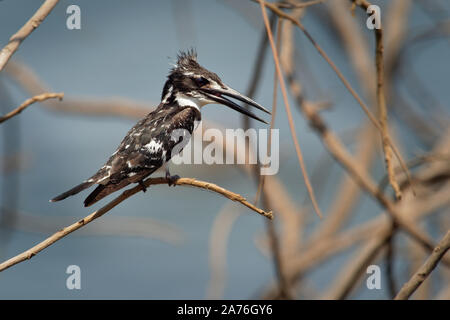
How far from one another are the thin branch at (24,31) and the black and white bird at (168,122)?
2.51ft

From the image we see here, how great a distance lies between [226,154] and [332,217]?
6.63 ft

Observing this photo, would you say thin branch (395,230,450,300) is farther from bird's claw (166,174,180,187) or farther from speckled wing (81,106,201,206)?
speckled wing (81,106,201,206)

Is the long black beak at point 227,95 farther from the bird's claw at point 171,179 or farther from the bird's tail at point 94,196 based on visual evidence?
the bird's tail at point 94,196

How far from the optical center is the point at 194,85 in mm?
3188

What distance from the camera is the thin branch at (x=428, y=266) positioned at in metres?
2.15

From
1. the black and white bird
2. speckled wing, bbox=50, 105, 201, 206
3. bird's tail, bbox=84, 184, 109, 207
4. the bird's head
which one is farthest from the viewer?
the bird's head

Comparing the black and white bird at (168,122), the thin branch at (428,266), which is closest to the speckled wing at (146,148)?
the black and white bird at (168,122)

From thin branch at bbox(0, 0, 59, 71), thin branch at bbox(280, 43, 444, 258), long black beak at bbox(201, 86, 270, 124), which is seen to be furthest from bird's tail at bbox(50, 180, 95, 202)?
thin branch at bbox(280, 43, 444, 258)

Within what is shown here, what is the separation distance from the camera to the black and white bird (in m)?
2.80

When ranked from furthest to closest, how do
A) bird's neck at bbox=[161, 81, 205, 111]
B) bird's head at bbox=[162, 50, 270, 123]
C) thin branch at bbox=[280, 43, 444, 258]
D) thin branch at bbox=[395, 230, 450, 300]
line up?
thin branch at bbox=[280, 43, 444, 258] < bird's neck at bbox=[161, 81, 205, 111] < bird's head at bbox=[162, 50, 270, 123] < thin branch at bbox=[395, 230, 450, 300]

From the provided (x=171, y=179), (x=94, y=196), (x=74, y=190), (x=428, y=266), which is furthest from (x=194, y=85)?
(x=428, y=266)
